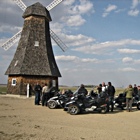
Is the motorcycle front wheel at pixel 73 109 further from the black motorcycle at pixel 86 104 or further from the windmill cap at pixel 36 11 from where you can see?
the windmill cap at pixel 36 11

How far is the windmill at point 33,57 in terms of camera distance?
24.0 meters

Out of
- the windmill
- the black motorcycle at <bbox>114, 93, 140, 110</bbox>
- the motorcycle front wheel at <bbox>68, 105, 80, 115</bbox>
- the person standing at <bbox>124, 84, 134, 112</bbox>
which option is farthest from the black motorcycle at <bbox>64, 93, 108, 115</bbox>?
the windmill

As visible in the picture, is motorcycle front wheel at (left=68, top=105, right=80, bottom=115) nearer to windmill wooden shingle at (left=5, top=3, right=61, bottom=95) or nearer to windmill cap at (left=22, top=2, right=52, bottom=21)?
windmill wooden shingle at (left=5, top=3, right=61, bottom=95)

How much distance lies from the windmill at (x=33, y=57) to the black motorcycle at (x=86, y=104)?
11104 mm

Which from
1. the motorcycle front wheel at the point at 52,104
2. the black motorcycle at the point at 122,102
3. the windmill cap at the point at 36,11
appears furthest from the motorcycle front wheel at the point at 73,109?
the windmill cap at the point at 36,11

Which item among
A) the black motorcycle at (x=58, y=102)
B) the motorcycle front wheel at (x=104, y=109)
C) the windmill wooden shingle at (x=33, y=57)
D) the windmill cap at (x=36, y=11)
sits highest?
the windmill cap at (x=36, y=11)

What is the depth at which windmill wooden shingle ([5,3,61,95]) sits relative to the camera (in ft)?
78.8

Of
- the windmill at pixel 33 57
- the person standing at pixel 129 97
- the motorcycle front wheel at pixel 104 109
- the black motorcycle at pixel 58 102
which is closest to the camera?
the motorcycle front wheel at pixel 104 109

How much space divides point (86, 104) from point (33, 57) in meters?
13.0

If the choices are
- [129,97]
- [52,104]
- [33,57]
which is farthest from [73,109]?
[33,57]

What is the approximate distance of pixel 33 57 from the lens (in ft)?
81.3

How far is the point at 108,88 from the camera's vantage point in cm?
1434

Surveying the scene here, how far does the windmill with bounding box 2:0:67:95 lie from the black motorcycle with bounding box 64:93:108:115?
437 inches

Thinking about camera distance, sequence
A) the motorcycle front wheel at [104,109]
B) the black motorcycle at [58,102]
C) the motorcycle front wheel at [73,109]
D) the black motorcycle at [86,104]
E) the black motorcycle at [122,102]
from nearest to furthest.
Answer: the motorcycle front wheel at [73,109] < the black motorcycle at [86,104] < the motorcycle front wheel at [104,109] < the black motorcycle at [58,102] < the black motorcycle at [122,102]
